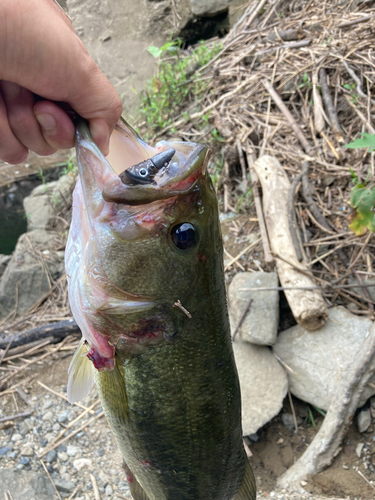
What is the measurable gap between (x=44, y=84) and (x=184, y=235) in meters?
0.67

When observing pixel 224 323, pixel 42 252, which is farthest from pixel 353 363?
pixel 42 252

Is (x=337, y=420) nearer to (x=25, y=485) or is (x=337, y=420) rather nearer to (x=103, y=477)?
(x=103, y=477)

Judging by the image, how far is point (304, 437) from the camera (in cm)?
325

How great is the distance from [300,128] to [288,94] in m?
0.72

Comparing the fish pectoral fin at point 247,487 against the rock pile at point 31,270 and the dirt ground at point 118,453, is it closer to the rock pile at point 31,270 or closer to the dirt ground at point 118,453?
the dirt ground at point 118,453

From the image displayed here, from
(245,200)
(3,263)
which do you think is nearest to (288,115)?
(245,200)

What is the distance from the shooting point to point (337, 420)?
2.95m

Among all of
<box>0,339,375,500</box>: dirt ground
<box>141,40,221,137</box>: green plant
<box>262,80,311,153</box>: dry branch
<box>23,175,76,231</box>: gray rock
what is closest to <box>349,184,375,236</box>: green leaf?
<box>262,80,311,153</box>: dry branch

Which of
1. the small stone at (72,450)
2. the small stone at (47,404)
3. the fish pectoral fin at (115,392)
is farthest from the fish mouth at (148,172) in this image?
the small stone at (47,404)

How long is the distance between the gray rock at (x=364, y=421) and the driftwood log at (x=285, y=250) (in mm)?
748

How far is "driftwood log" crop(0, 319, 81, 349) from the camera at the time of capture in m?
4.14

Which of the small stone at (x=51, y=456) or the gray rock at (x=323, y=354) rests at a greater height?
the small stone at (x=51, y=456)

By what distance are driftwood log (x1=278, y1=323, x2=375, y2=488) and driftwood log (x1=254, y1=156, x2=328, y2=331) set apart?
17.9 inches

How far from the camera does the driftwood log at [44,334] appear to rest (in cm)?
414
